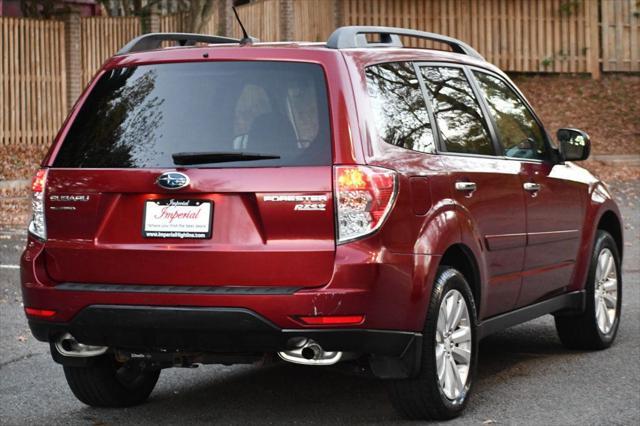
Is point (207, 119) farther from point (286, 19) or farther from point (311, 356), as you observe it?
point (286, 19)

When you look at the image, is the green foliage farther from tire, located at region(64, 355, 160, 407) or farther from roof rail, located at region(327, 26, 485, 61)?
tire, located at region(64, 355, 160, 407)

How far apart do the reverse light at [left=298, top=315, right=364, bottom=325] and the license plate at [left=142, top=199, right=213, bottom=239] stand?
59cm

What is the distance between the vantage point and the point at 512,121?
26.3 ft

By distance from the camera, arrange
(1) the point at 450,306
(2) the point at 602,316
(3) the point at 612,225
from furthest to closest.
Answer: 1. (3) the point at 612,225
2. (2) the point at 602,316
3. (1) the point at 450,306

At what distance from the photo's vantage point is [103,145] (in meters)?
6.44

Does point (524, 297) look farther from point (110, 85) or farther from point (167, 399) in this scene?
point (110, 85)

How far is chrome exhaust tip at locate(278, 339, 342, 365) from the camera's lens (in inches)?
240

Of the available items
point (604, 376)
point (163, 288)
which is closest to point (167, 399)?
point (163, 288)

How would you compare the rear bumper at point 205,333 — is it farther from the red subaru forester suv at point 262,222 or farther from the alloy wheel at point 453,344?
the alloy wheel at point 453,344

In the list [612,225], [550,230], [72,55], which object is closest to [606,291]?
[612,225]

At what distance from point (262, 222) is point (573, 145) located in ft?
9.74

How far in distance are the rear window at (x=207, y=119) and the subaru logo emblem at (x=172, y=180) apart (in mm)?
63

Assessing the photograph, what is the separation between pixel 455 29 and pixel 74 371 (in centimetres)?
2307

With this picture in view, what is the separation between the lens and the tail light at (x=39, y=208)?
254 inches
